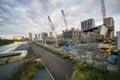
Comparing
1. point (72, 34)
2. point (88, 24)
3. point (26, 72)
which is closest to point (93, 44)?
point (26, 72)

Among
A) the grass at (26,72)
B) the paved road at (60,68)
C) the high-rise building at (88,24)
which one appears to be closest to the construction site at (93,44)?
the high-rise building at (88,24)

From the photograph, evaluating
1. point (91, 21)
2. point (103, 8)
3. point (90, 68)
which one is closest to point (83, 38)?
point (103, 8)

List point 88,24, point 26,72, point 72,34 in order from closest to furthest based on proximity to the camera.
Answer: point 26,72 < point 72,34 < point 88,24

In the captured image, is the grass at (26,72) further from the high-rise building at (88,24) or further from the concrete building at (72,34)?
the high-rise building at (88,24)

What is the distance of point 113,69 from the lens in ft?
28.9

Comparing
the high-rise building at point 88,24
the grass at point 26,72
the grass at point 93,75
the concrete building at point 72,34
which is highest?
the high-rise building at point 88,24

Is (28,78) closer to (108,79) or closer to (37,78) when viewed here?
(37,78)

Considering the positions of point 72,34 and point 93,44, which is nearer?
point 93,44

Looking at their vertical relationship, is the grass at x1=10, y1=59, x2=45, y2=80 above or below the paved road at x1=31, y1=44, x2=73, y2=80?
below

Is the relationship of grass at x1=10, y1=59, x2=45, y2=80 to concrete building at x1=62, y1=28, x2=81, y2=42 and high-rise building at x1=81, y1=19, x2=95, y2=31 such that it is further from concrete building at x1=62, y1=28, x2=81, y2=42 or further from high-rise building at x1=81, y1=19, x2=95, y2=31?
high-rise building at x1=81, y1=19, x2=95, y2=31

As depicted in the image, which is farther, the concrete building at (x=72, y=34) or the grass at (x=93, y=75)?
the concrete building at (x=72, y=34)

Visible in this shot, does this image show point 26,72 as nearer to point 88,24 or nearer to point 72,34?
point 72,34

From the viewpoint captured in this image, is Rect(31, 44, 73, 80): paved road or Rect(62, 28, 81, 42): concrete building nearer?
Rect(31, 44, 73, 80): paved road

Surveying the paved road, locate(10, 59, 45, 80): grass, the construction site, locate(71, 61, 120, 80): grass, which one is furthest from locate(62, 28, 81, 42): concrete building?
locate(71, 61, 120, 80): grass
